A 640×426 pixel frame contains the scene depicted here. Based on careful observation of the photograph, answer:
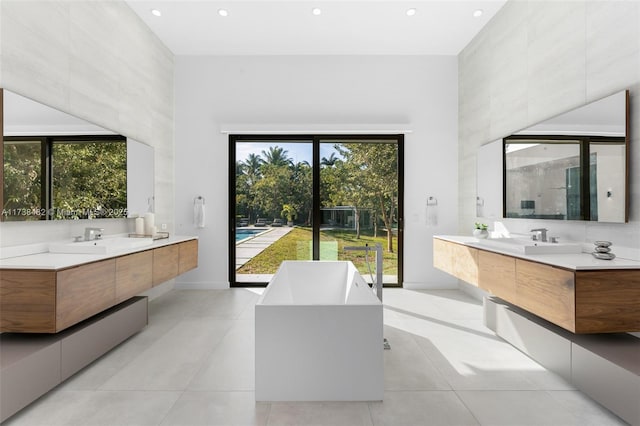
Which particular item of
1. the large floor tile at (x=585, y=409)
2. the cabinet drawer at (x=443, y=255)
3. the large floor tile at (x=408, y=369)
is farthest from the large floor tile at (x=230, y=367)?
the cabinet drawer at (x=443, y=255)

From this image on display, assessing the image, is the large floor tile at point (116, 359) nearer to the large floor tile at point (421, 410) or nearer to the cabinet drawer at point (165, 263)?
the cabinet drawer at point (165, 263)

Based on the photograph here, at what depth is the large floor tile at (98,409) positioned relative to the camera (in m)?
1.73

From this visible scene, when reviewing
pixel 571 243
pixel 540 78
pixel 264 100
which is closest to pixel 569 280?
pixel 571 243

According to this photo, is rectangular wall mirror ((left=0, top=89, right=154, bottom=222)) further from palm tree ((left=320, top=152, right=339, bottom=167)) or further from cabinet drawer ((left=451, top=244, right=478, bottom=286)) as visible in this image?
cabinet drawer ((left=451, top=244, right=478, bottom=286))

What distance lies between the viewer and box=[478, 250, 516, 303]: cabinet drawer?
2.54 metres

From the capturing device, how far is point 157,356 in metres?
2.51

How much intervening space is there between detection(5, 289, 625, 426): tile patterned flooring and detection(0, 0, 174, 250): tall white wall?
1.23 meters

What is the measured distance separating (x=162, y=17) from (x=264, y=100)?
5.00 ft

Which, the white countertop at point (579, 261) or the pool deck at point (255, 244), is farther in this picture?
the pool deck at point (255, 244)

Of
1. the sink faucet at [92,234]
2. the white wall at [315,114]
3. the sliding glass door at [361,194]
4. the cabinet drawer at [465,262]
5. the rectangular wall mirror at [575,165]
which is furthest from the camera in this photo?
the sliding glass door at [361,194]

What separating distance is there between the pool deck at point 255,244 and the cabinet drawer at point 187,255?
70 centimetres

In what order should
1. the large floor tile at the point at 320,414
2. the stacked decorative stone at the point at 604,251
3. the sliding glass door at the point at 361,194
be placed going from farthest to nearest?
1. the sliding glass door at the point at 361,194
2. the stacked decorative stone at the point at 604,251
3. the large floor tile at the point at 320,414

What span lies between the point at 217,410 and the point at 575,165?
320 centimetres

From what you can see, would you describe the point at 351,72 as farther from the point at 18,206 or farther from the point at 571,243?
the point at 18,206
